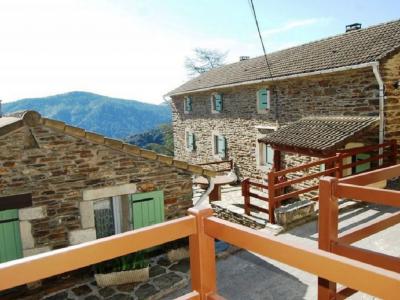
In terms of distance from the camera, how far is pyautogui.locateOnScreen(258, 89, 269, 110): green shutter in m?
14.9

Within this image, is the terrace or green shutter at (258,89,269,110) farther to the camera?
green shutter at (258,89,269,110)

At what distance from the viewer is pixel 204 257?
5.69ft

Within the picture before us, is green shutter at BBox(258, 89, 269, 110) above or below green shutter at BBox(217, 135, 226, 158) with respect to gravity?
above

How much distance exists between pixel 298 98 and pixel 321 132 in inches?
109

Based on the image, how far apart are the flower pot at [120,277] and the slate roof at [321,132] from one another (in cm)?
619

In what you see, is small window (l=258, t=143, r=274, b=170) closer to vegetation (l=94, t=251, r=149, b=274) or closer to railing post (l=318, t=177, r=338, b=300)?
vegetation (l=94, t=251, r=149, b=274)

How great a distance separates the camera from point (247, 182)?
32.1 feet

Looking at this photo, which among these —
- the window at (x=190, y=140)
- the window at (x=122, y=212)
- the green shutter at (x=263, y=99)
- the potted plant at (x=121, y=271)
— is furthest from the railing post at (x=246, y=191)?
the window at (x=190, y=140)

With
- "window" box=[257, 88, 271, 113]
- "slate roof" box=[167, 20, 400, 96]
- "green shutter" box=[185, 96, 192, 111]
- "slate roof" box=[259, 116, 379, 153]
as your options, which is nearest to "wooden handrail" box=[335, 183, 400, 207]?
"slate roof" box=[259, 116, 379, 153]

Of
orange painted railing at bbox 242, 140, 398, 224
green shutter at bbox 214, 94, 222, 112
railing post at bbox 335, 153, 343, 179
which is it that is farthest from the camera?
green shutter at bbox 214, 94, 222, 112

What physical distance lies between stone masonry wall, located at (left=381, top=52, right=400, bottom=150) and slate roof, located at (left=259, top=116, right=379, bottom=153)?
447 millimetres

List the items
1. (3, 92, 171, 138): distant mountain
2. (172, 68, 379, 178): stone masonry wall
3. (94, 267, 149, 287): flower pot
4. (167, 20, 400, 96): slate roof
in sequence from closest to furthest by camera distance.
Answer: (94, 267, 149, 287): flower pot < (167, 20, 400, 96): slate roof < (172, 68, 379, 178): stone masonry wall < (3, 92, 171, 138): distant mountain

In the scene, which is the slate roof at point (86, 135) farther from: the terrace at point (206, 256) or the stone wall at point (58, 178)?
the terrace at point (206, 256)

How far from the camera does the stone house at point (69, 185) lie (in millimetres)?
6172
